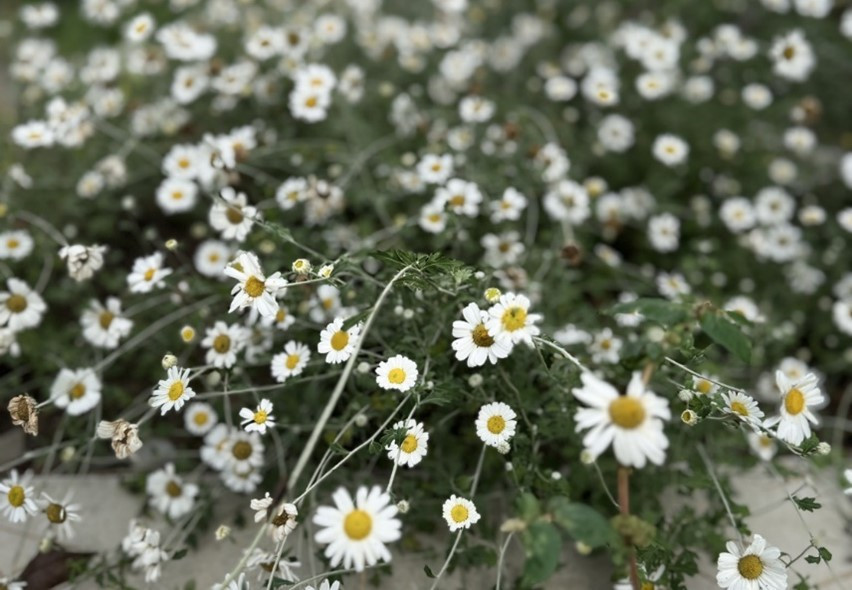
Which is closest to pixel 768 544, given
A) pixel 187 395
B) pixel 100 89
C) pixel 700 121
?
pixel 187 395

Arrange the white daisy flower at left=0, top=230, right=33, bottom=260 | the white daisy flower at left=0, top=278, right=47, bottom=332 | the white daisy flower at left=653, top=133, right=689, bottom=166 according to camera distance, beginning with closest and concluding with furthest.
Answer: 1. the white daisy flower at left=0, top=278, right=47, bottom=332
2. the white daisy flower at left=0, top=230, right=33, bottom=260
3. the white daisy flower at left=653, top=133, right=689, bottom=166

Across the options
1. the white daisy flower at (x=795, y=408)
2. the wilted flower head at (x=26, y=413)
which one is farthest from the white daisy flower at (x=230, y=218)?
the white daisy flower at (x=795, y=408)

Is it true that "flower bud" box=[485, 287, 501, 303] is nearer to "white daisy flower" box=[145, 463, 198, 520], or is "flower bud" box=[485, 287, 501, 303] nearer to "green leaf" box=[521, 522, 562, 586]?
"green leaf" box=[521, 522, 562, 586]

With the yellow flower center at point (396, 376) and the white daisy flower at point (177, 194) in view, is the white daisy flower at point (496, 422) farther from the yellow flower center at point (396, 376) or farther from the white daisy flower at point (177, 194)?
the white daisy flower at point (177, 194)

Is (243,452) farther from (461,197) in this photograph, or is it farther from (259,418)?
(461,197)

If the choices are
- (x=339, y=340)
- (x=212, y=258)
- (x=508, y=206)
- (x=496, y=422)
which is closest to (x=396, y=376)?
(x=339, y=340)

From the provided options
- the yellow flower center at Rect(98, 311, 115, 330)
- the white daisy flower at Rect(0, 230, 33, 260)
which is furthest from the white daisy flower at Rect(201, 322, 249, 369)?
the white daisy flower at Rect(0, 230, 33, 260)

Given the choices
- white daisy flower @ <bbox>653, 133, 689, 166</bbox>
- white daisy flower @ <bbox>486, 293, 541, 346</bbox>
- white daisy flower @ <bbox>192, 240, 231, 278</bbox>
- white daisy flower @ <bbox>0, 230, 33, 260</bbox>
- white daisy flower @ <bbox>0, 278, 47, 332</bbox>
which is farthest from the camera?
white daisy flower @ <bbox>653, 133, 689, 166</bbox>
